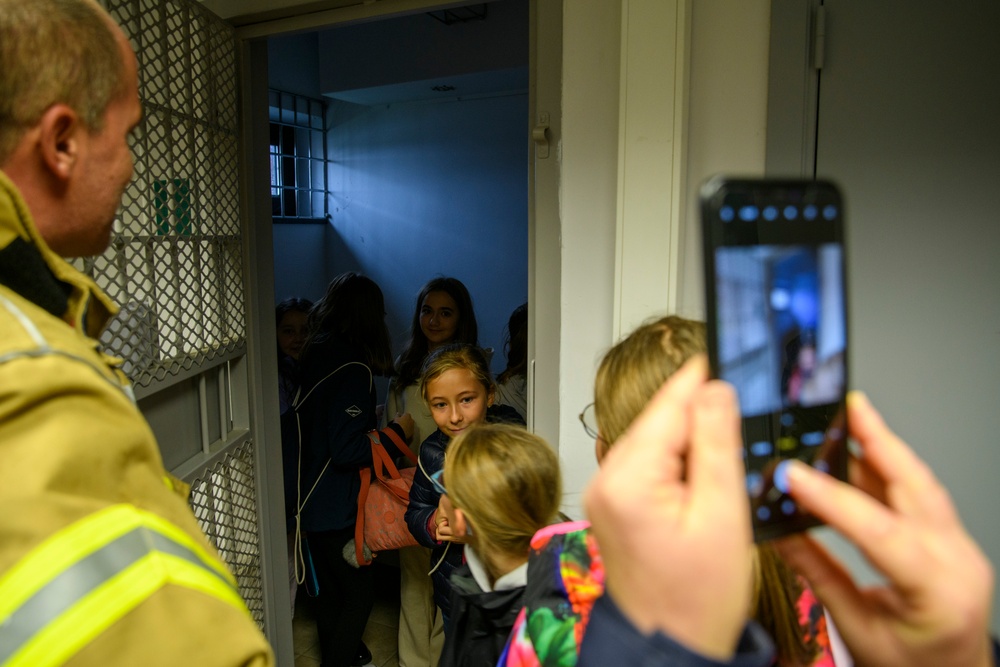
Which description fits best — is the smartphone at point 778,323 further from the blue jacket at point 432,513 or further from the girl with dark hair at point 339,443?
the girl with dark hair at point 339,443

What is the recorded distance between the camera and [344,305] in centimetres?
274

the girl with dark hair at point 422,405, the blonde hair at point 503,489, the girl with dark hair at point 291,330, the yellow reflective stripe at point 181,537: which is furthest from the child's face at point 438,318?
the yellow reflective stripe at point 181,537

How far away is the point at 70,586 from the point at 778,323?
590 mm

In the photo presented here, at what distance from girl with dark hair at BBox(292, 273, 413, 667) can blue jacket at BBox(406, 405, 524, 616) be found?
416 mm

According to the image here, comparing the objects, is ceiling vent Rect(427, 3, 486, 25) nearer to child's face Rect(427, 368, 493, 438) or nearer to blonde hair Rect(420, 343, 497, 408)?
blonde hair Rect(420, 343, 497, 408)

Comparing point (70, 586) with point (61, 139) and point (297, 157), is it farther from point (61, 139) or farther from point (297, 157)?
point (297, 157)

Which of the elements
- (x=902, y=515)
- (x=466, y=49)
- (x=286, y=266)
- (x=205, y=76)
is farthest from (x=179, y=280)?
(x=286, y=266)

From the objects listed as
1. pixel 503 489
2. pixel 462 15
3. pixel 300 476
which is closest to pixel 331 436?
pixel 300 476

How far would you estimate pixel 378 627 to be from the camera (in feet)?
9.88

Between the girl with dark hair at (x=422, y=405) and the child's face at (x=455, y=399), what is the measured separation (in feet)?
1.42

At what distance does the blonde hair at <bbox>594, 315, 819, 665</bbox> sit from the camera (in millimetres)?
732

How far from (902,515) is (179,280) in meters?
1.63

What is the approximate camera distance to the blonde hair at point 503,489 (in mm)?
1264

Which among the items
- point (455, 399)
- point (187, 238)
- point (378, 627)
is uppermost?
point (187, 238)
